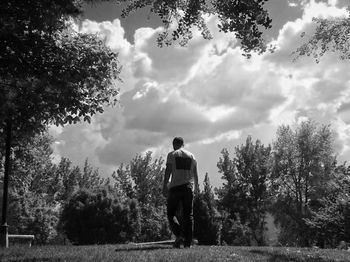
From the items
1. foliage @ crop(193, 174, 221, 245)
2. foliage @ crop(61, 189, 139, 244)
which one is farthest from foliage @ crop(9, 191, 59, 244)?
foliage @ crop(193, 174, 221, 245)

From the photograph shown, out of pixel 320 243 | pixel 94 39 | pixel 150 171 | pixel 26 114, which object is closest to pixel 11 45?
pixel 26 114

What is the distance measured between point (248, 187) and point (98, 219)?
64.2 feet

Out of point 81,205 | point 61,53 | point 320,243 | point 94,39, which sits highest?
point 94,39

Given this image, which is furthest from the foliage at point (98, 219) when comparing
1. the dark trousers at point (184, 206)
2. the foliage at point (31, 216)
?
the dark trousers at point (184, 206)

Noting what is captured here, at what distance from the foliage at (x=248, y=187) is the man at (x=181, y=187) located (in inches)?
1741

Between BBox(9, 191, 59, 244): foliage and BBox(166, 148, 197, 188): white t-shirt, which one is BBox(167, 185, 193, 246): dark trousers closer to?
BBox(166, 148, 197, 188): white t-shirt

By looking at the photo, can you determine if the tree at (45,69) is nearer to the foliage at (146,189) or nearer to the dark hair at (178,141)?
the dark hair at (178,141)

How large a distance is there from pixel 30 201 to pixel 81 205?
608 centimetres

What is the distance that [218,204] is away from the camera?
187 ft

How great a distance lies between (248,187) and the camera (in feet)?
185

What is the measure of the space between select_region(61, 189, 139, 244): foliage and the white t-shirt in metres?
43.2

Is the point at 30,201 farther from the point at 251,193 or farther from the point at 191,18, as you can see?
the point at 191,18

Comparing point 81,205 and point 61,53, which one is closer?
point 61,53

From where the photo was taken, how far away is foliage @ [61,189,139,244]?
5231cm
